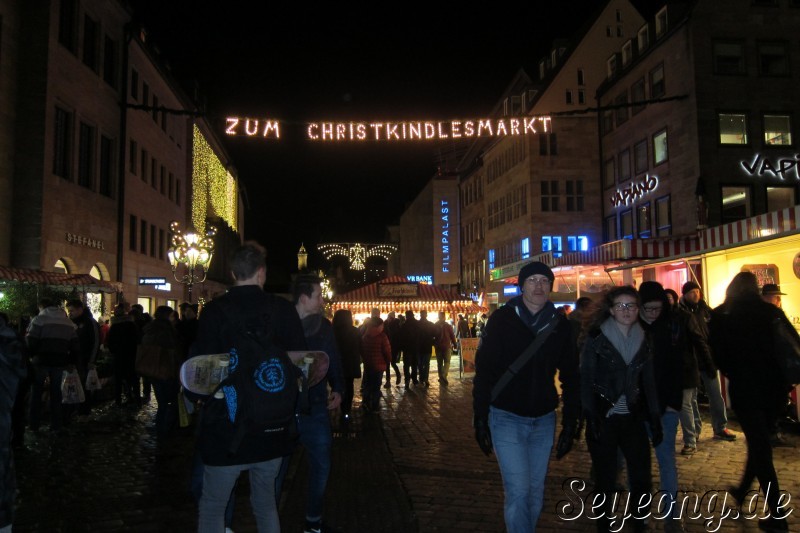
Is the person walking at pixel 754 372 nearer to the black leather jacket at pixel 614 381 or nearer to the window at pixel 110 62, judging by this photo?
the black leather jacket at pixel 614 381

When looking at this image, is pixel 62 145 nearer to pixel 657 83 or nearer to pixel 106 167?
pixel 106 167

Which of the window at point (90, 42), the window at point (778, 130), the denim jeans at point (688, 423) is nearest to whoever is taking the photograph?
the denim jeans at point (688, 423)

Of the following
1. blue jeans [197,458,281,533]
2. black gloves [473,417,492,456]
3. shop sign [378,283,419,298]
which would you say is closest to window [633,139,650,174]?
shop sign [378,283,419,298]

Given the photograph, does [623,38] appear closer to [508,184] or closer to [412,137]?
[508,184]

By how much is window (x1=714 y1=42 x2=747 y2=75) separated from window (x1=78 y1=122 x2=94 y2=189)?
2358cm

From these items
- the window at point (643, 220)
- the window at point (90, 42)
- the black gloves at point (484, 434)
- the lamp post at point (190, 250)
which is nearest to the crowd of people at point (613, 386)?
the black gloves at point (484, 434)

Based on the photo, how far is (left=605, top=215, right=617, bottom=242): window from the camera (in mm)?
36531

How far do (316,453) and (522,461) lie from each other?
1.71 metres

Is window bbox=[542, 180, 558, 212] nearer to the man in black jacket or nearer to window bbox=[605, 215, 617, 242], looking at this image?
window bbox=[605, 215, 617, 242]

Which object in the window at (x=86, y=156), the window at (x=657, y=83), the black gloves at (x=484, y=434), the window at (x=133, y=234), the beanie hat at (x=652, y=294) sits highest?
the window at (x=657, y=83)

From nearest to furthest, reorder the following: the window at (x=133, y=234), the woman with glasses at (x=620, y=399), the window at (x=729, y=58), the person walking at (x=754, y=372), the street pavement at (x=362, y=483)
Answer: the woman with glasses at (x=620, y=399)
the person walking at (x=754, y=372)
the street pavement at (x=362, y=483)
the window at (x=729, y=58)
the window at (x=133, y=234)

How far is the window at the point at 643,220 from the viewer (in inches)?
1249

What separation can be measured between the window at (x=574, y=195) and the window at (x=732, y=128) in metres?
11.5

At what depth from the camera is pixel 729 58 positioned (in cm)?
2770
